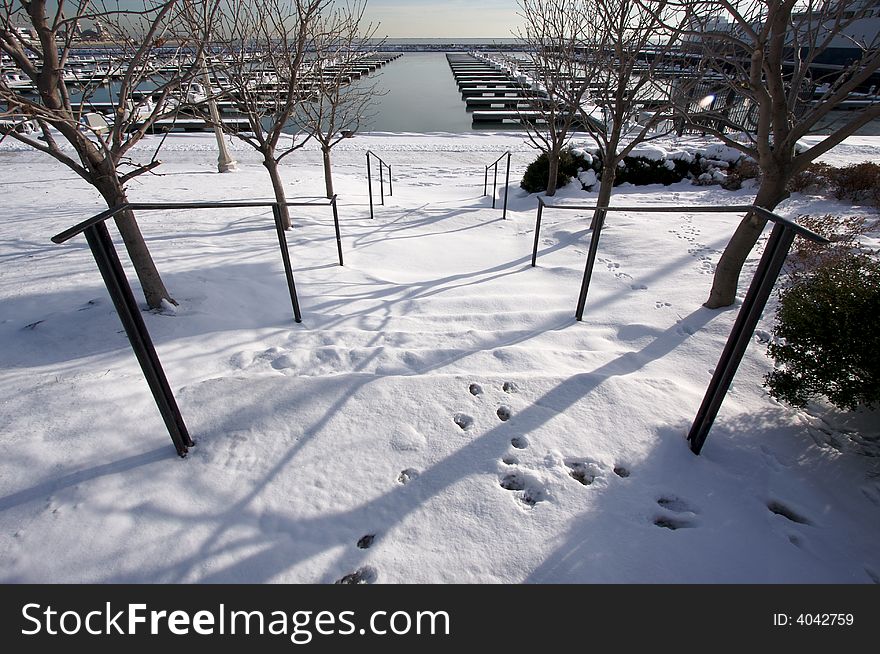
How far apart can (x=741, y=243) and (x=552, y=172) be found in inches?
273

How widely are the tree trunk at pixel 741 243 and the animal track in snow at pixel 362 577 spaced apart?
391 cm

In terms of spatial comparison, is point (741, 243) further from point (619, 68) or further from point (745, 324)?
point (619, 68)

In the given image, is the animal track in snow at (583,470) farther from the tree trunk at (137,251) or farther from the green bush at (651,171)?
the green bush at (651,171)

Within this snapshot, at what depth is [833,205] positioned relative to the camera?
769cm

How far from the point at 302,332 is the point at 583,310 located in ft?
8.32

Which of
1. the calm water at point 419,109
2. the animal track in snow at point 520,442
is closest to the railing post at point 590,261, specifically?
the animal track in snow at point 520,442

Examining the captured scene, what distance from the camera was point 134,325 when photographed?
1.98 metres

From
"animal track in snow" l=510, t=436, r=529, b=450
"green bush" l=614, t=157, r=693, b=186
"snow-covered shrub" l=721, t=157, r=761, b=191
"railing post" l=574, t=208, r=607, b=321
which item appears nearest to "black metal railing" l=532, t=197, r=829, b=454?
"animal track in snow" l=510, t=436, r=529, b=450

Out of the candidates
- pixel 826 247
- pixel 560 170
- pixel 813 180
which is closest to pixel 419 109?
pixel 560 170

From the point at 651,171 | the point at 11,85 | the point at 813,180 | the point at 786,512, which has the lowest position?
the point at 786,512

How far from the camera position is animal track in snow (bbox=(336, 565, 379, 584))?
169 cm

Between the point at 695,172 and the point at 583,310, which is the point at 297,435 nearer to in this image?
the point at 583,310

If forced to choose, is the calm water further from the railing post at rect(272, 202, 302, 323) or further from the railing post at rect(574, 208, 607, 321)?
the railing post at rect(574, 208, 607, 321)

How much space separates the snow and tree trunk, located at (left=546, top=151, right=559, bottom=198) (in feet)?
20.9
